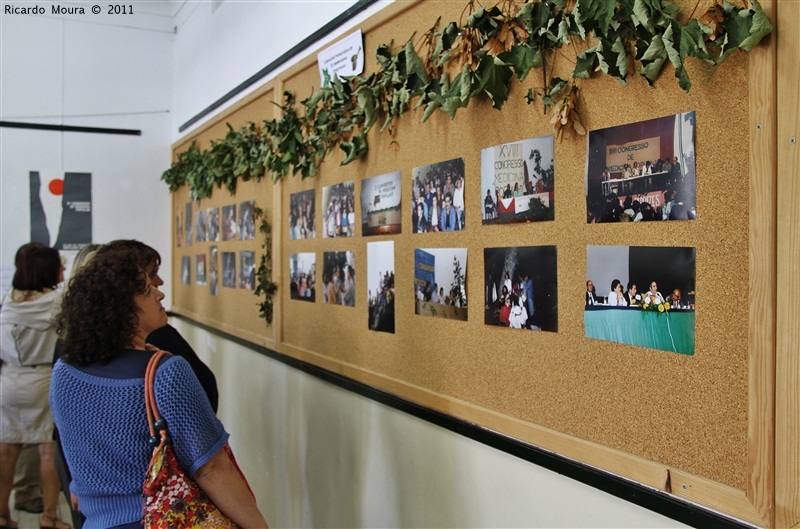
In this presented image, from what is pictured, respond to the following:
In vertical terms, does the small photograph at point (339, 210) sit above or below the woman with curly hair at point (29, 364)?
above

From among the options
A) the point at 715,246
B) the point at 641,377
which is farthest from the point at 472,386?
the point at 715,246

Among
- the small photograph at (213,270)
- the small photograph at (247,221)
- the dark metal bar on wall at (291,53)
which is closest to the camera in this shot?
the dark metal bar on wall at (291,53)

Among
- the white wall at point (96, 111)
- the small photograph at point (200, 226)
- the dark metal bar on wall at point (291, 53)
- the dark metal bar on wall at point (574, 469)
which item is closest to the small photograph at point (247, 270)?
the small photograph at point (200, 226)

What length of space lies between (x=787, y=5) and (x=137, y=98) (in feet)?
15.1

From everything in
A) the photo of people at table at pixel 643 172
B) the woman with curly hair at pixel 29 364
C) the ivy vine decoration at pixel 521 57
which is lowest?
the woman with curly hair at pixel 29 364

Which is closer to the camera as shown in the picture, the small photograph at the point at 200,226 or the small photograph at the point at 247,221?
the small photograph at the point at 247,221

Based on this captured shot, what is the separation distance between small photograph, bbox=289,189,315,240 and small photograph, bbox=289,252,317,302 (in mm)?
83

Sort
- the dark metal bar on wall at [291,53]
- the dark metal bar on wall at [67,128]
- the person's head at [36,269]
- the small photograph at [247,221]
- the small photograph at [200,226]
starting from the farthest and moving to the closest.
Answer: the dark metal bar on wall at [67,128], the small photograph at [200,226], the person's head at [36,269], the small photograph at [247,221], the dark metal bar on wall at [291,53]

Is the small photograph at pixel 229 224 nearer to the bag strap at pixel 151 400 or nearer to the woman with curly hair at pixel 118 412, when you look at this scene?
the woman with curly hair at pixel 118 412

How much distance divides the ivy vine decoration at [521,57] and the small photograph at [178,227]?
2374mm

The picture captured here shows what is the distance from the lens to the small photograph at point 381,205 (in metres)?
1.77

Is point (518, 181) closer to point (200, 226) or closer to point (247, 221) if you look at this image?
point (247, 221)

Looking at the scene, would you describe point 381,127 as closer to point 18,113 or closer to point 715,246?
point 715,246

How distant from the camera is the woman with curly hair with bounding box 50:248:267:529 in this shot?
133 cm
